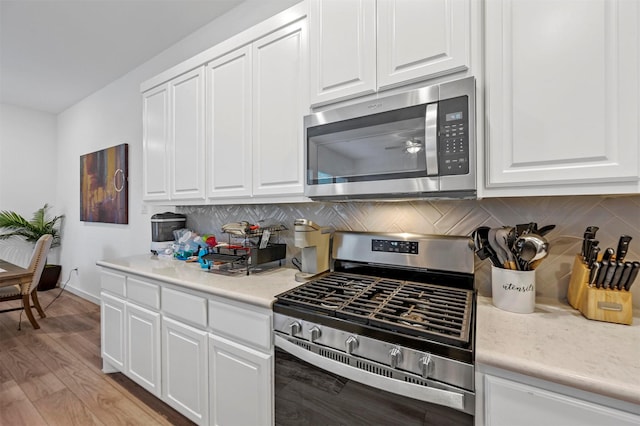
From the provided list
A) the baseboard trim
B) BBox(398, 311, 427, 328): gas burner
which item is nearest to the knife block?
BBox(398, 311, 427, 328): gas burner

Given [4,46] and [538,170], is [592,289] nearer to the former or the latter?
[538,170]

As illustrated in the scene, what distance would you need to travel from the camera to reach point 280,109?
1617 millimetres

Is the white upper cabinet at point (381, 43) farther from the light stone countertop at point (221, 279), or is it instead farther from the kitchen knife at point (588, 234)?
the light stone countertop at point (221, 279)

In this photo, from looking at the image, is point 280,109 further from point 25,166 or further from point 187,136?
point 25,166

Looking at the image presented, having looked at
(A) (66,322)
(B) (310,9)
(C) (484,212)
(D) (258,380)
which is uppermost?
(B) (310,9)

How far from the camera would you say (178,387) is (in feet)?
5.33

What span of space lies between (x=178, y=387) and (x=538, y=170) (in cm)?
205

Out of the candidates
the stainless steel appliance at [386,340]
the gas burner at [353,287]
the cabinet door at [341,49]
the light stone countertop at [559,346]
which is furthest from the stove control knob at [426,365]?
the cabinet door at [341,49]

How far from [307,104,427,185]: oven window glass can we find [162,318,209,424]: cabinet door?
3.55ft

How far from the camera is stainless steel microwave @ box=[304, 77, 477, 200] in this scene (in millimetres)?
1069

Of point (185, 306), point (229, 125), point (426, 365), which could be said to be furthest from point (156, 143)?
point (426, 365)

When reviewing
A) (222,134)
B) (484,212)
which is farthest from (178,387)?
(484,212)

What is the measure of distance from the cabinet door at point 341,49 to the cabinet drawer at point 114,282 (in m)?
1.81

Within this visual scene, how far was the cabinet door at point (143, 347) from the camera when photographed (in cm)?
175
